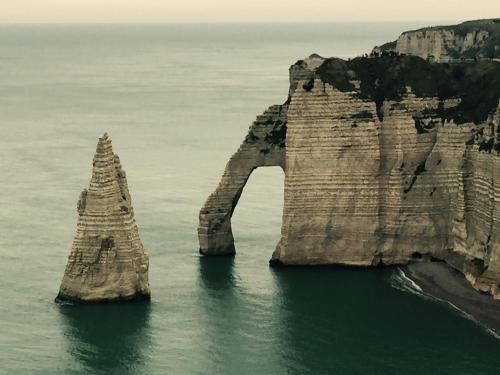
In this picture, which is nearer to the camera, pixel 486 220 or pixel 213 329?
pixel 213 329

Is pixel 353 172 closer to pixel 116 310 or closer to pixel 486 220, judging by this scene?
pixel 486 220

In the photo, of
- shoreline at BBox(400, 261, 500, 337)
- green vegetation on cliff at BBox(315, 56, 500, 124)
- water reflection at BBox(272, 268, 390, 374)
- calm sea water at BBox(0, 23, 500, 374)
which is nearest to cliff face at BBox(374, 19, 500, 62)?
calm sea water at BBox(0, 23, 500, 374)

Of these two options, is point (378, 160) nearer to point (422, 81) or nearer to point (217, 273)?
point (422, 81)

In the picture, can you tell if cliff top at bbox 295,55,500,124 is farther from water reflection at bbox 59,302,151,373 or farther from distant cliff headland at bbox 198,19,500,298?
water reflection at bbox 59,302,151,373

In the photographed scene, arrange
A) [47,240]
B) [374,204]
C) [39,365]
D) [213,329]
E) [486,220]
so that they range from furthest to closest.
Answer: [47,240]
[374,204]
[486,220]
[213,329]
[39,365]

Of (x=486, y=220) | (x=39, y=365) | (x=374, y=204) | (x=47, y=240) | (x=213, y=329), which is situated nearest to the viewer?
(x=39, y=365)

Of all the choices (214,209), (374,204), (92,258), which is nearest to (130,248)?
(92,258)

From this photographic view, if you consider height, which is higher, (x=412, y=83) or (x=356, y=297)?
(x=412, y=83)
